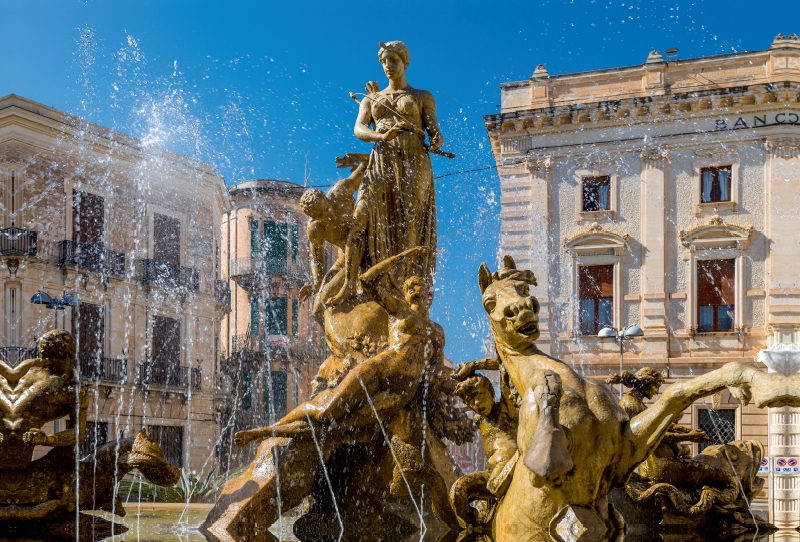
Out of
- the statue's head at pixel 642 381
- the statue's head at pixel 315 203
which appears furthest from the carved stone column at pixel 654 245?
the statue's head at pixel 315 203

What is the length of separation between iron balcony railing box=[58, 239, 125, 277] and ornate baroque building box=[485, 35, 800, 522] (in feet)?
36.8

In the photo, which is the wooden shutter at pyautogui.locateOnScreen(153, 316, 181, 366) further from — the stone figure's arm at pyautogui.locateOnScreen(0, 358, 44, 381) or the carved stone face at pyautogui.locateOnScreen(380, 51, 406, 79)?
the stone figure's arm at pyautogui.locateOnScreen(0, 358, 44, 381)

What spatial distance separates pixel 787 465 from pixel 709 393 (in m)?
8.76

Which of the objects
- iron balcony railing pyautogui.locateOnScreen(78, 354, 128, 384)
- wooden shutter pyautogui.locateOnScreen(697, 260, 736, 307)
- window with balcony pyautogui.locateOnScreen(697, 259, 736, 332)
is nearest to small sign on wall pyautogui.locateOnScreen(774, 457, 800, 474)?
window with balcony pyautogui.locateOnScreen(697, 259, 736, 332)

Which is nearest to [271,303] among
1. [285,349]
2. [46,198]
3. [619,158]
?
[285,349]

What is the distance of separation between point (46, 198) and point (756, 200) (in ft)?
65.7

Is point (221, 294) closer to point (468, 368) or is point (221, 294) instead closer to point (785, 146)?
point (785, 146)

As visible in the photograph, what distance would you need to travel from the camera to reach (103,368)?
1054 inches

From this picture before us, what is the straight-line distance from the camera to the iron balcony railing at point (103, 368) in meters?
26.2

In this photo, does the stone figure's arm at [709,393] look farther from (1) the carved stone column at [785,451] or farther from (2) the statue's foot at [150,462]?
(1) the carved stone column at [785,451]

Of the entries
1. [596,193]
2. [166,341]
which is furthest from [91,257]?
[596,193]

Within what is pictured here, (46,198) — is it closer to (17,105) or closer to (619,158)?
(17,105)

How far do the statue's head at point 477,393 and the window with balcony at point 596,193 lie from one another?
2547 cm

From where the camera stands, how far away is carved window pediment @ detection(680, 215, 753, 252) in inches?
1070
